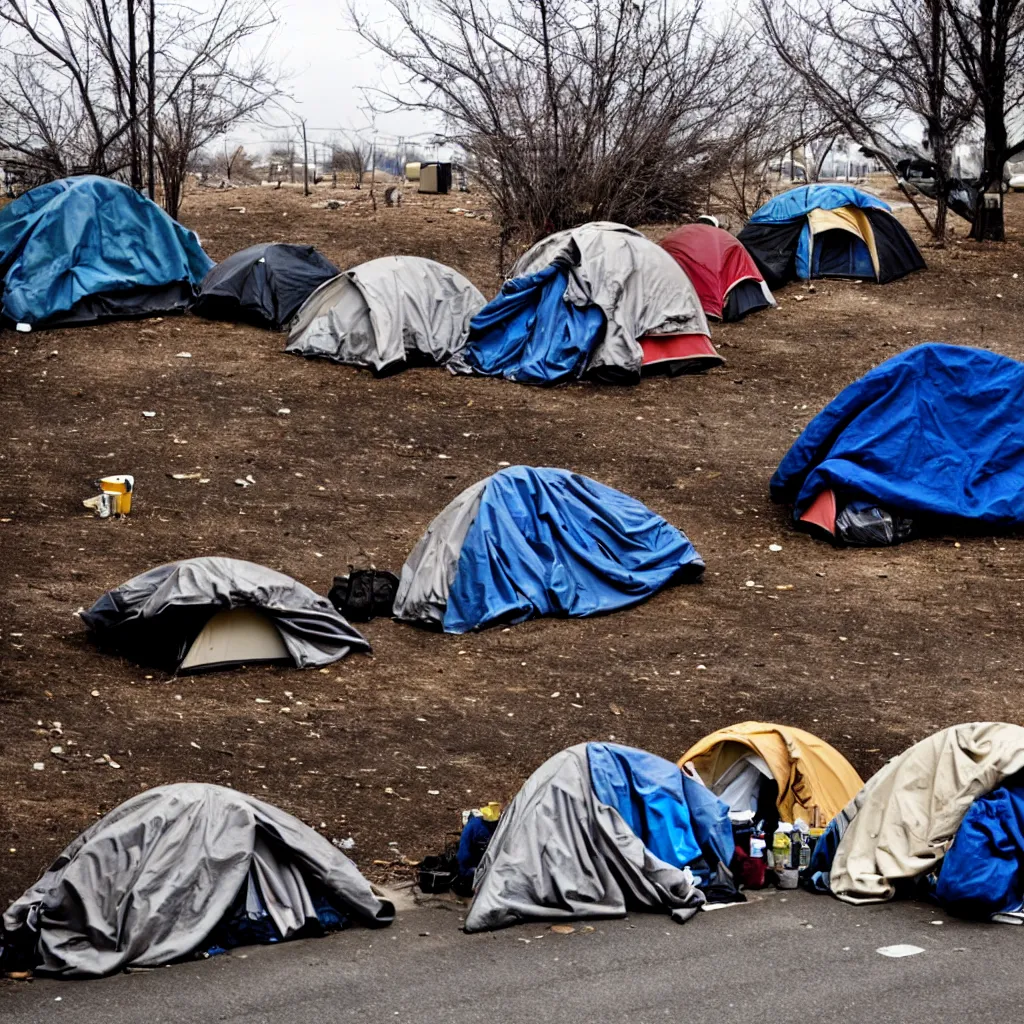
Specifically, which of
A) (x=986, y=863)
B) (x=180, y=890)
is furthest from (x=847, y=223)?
(x=180, y=890)

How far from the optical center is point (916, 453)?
1271 centimetres

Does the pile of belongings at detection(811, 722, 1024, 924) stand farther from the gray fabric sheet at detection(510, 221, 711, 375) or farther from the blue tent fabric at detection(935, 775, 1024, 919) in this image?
the gray fabric sheet at detection(510, 221, 711, 375)

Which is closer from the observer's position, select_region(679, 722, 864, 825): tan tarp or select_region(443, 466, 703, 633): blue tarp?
select_region(679, 722, 864, 825): tan tarp

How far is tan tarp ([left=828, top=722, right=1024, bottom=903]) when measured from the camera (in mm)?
6551

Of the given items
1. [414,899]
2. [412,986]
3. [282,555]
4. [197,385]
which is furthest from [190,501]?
[412,986]

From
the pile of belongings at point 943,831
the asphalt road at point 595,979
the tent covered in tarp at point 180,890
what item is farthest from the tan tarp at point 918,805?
the tent covered in tarp at point 180,890

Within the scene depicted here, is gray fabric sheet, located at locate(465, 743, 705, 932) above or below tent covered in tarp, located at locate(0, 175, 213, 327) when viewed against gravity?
below

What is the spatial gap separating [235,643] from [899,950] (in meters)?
5.12

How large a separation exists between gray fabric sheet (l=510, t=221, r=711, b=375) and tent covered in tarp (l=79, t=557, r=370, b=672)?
7.33m

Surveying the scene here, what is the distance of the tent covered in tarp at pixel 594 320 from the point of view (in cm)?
1633

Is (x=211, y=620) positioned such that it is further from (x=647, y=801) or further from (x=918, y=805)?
(x=918, y=805)

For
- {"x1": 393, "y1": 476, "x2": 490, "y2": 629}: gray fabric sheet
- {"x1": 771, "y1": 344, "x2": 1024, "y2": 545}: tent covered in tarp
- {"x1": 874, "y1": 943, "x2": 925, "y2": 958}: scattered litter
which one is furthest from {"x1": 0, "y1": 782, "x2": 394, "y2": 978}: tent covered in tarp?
{"x1": 771, "y1": 344, "x2": 1024, "y2": 545}: tent covered in tarp

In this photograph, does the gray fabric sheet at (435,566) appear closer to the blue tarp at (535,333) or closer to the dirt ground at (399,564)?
the dirt ground at (399,564)

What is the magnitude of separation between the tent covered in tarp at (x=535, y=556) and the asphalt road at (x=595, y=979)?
4564mm
